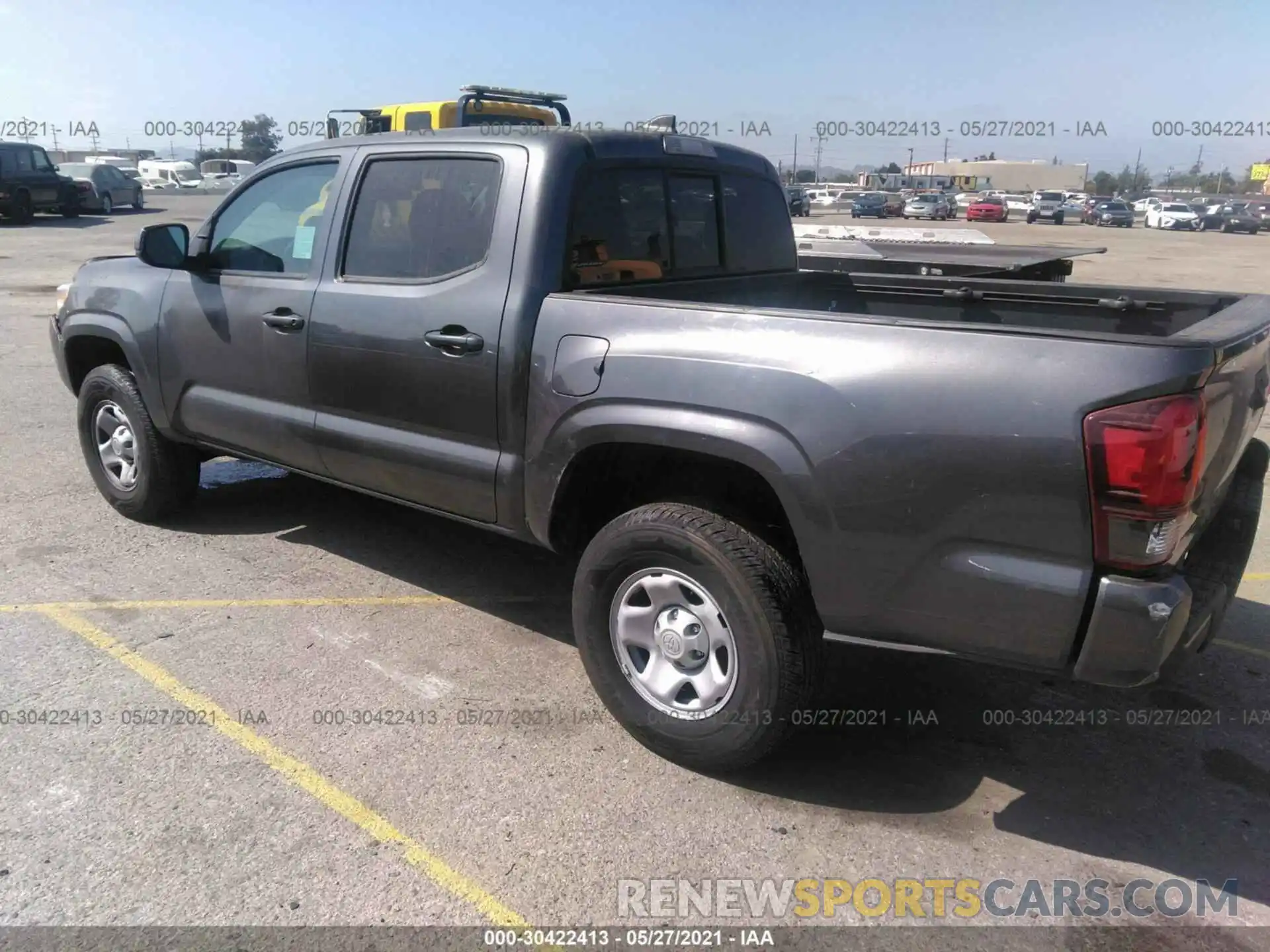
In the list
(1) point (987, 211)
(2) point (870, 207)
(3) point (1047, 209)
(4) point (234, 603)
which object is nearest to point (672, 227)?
(4) point (234, 603)

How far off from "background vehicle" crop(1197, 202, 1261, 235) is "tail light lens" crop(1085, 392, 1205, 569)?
5219cm

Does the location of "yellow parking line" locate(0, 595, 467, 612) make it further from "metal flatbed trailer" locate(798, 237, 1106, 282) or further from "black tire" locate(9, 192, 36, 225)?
"black tire" locate(9, 192, 36, 225)

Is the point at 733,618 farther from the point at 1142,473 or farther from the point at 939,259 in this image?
the point at 939,259

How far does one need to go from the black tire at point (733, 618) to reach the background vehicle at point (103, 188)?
32.6 m

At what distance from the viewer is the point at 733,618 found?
117 inches

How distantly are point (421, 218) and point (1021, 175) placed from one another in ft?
361

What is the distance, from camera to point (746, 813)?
3.04 metres

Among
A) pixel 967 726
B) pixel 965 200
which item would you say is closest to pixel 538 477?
pixel 967 726

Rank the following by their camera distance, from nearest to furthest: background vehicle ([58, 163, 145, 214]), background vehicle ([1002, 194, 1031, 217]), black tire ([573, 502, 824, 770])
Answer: black tire ([573, 502, 824, 770])
background vehicle ([58, 163, 145, 214])
background vehicle ([1002, 194, 1031, 217])

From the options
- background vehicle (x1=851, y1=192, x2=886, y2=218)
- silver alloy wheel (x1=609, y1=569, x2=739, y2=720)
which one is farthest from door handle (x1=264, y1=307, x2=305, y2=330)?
background vehicle (x1=851, y1=192, x2=886, y2=218)

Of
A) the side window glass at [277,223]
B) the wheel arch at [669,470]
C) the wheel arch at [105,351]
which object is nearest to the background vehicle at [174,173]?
the wheel arch at [105,351]

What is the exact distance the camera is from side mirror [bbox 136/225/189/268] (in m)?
4.64

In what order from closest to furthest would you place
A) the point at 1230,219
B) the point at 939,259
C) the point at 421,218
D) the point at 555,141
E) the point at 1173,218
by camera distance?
the point at 555,141, the point at 421,218, the point at 939,259, the point at 1230,219, the point at 1173,218

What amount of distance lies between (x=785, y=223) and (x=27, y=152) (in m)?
29.6
